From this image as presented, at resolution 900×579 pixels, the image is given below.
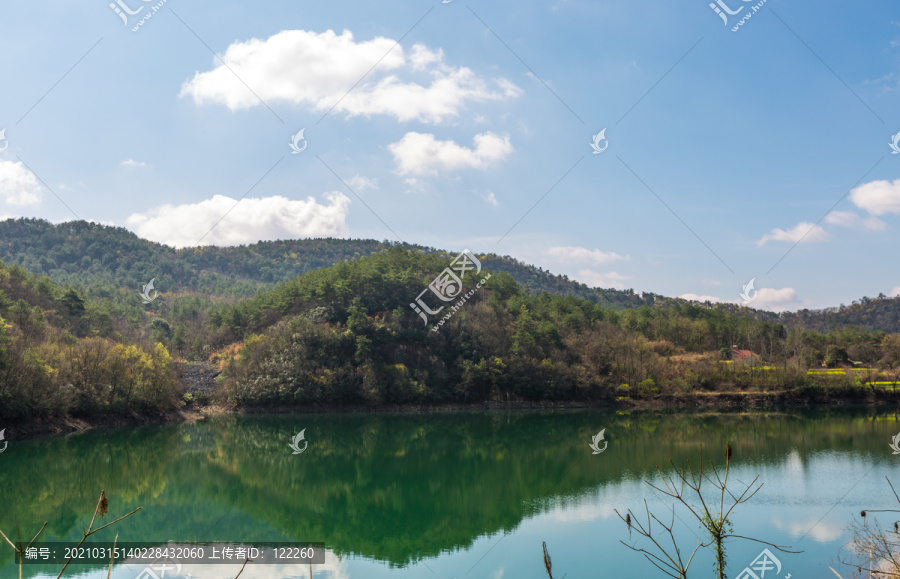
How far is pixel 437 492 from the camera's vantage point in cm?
2114

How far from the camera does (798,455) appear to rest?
26.2 metres

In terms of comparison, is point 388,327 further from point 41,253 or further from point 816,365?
point 41,253

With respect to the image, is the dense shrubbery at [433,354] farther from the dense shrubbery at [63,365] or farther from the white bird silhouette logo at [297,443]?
the white bird silhouette logo at [297,443]

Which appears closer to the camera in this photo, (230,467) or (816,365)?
(230,467)

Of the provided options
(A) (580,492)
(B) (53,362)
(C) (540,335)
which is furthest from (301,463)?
(C) (540,335)

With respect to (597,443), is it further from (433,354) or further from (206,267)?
(206,267)

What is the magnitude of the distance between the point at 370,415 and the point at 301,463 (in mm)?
18188

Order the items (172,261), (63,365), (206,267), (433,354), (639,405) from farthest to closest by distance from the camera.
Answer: (206,267), (172,261), (433,354), (639,405), (63,365)

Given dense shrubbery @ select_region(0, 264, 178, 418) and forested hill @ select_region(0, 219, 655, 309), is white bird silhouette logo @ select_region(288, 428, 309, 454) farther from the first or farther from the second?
forested hill @ select_region(0, 219, 655, 309)

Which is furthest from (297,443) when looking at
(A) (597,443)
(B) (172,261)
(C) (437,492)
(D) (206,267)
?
(D) (206,267)

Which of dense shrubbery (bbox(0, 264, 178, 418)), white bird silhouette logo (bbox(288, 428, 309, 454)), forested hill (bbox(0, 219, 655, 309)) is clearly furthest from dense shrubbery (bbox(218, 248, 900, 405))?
forested hill (bbox(0, 219, 655, 309))

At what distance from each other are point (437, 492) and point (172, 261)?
335ft

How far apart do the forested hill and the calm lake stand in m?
45.8

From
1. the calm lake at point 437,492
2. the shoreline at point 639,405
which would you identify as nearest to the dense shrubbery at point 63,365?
the calm lake at point 437,492
